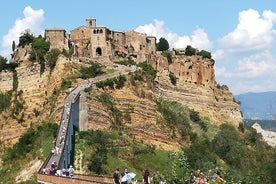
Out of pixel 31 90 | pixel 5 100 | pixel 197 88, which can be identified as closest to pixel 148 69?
pixel 197 88

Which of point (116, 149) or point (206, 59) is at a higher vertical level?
point (206, 59)

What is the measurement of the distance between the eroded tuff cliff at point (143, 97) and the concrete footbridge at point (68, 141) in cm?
Answer: 99

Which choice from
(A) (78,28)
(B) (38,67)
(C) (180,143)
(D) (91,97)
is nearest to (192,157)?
(C) (180,143)

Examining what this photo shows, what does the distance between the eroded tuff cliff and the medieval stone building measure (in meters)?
2.73

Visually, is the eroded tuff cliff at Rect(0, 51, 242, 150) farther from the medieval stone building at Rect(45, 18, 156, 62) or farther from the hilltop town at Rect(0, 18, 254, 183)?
the medieval stone building at Rect(45, 18, 156, 62)

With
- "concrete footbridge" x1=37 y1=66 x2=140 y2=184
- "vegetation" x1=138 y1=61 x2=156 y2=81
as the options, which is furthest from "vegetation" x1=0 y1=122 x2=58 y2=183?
"vegetation" x1=138 y1=61 x2=156 y2=81

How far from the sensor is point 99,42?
238ft

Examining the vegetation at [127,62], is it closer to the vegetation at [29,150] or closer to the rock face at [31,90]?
the rock face at [31,90]

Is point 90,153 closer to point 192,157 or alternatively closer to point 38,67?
point 192,157

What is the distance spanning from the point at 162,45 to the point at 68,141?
41708mm

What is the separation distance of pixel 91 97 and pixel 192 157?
1051 cm

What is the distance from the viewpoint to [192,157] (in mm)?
53562

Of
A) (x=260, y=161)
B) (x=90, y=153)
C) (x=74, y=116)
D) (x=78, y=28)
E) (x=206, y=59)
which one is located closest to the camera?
(x=90, y=153)

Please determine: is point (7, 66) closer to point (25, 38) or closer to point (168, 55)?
point (25, 38)
